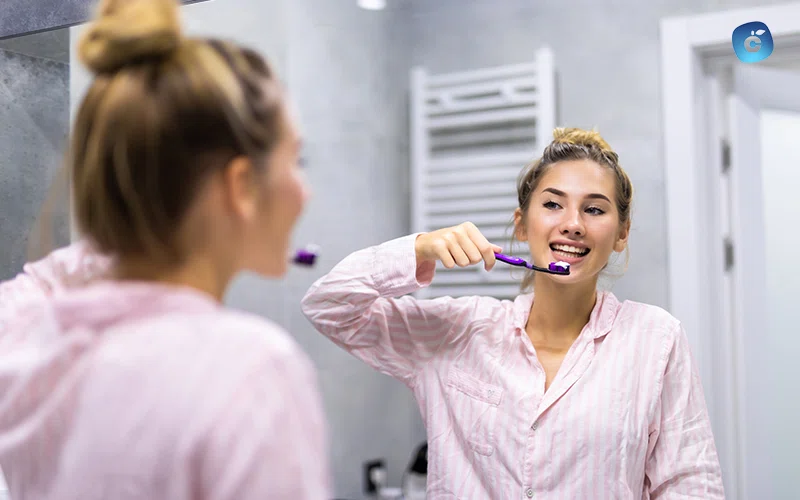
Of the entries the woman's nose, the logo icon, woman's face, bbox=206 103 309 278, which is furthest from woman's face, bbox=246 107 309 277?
the logo icon

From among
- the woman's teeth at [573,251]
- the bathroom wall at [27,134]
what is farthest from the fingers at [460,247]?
the bathroom wall at [27,134]

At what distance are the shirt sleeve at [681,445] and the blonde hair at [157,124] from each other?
0.71 meters

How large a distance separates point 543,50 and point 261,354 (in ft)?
4.63

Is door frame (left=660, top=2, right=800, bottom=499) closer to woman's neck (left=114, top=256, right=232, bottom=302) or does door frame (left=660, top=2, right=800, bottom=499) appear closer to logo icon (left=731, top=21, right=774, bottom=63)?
logo icon (left=731, top=21, right=774, bottom=63)

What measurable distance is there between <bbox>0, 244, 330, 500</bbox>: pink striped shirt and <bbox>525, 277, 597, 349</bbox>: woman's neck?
0.67 meters

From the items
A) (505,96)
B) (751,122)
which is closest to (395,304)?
(751,122)

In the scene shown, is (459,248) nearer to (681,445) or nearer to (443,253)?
(443,253)

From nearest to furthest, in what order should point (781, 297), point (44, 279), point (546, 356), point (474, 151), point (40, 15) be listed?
point (44, 279) < point (546, 356) < point (781, 297) < point (40, 15) < point (474, 151)

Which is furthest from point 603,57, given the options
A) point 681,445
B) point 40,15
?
point 40,15

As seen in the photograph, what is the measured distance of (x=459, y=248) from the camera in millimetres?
997

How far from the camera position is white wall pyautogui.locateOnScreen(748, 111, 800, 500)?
45.7 inches

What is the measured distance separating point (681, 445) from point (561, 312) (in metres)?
0.24

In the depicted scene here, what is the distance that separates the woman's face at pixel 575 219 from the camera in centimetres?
106

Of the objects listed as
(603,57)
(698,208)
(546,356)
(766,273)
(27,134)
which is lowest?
(546,356)
